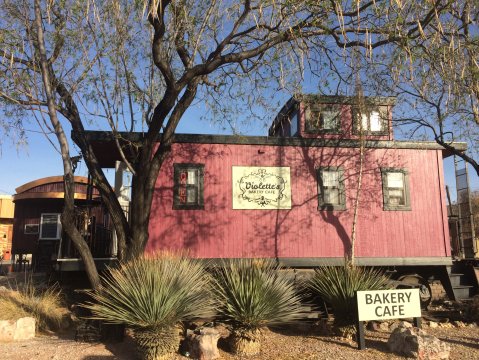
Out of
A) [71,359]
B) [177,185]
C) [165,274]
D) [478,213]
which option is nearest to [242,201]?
[177,185]

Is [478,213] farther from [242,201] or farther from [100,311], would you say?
[100,311]

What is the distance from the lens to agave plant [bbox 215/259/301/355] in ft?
23.0

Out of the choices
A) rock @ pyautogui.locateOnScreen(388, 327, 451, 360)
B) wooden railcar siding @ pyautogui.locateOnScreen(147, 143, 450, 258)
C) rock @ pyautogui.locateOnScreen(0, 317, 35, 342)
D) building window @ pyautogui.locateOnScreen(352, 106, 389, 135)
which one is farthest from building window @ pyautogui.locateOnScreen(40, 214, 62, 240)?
rock @ pyautogui.locateOnScreen(388, 327, 451, 360)

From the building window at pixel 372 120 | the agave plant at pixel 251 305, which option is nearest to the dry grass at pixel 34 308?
the agave plant at pixel 251 305

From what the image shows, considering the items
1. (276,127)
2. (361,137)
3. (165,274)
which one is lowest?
(165,274)

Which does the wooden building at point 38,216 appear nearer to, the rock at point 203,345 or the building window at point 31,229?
the building window at point 31,229

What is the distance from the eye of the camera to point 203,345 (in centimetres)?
668

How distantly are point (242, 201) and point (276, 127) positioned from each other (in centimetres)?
445

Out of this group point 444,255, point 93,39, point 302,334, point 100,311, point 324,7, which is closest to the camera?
point 100,311

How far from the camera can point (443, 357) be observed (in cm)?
683

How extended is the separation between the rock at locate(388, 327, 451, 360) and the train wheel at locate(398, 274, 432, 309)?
4.72 meters

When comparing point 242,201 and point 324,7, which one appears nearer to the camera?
point 324,7

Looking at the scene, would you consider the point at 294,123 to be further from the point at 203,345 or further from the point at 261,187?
the point at 203,345

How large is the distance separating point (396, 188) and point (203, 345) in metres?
7.05
